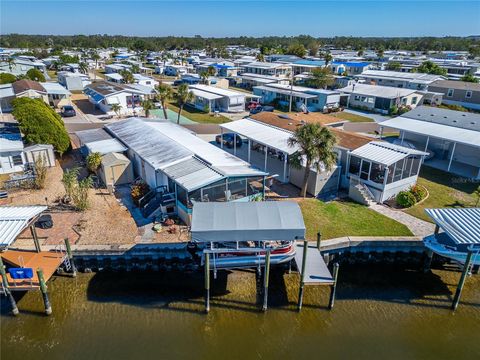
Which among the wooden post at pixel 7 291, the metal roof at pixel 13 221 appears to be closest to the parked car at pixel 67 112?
the metal roof at pixel 13 221

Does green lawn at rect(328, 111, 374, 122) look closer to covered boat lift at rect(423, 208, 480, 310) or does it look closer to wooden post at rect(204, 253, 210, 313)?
covered boat lift at rect(423, 208, 480, 310)

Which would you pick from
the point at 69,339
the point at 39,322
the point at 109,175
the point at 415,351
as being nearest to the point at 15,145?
the point at 109,175

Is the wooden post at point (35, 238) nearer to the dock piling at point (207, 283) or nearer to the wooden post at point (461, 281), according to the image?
the dock piling at point (207, 283)

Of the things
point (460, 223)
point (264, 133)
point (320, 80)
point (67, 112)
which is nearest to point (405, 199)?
point (460, 223)

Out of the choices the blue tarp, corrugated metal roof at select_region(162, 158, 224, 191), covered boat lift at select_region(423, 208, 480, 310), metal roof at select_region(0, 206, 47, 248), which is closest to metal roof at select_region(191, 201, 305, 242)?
corrugated metal roof at select_region(162, 158, 224, 191)

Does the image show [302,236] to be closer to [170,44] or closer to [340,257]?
[340,257]

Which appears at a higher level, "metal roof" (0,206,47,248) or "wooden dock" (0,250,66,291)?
"metal roof" (0,206,47,248)

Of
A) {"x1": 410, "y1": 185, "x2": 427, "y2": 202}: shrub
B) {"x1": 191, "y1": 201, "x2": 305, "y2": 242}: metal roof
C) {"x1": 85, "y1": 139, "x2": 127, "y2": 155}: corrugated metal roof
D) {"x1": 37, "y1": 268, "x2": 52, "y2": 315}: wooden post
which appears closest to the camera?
{"x1": 37, "y1": 268, "x2": 52, "y2": 315}: wooden post
